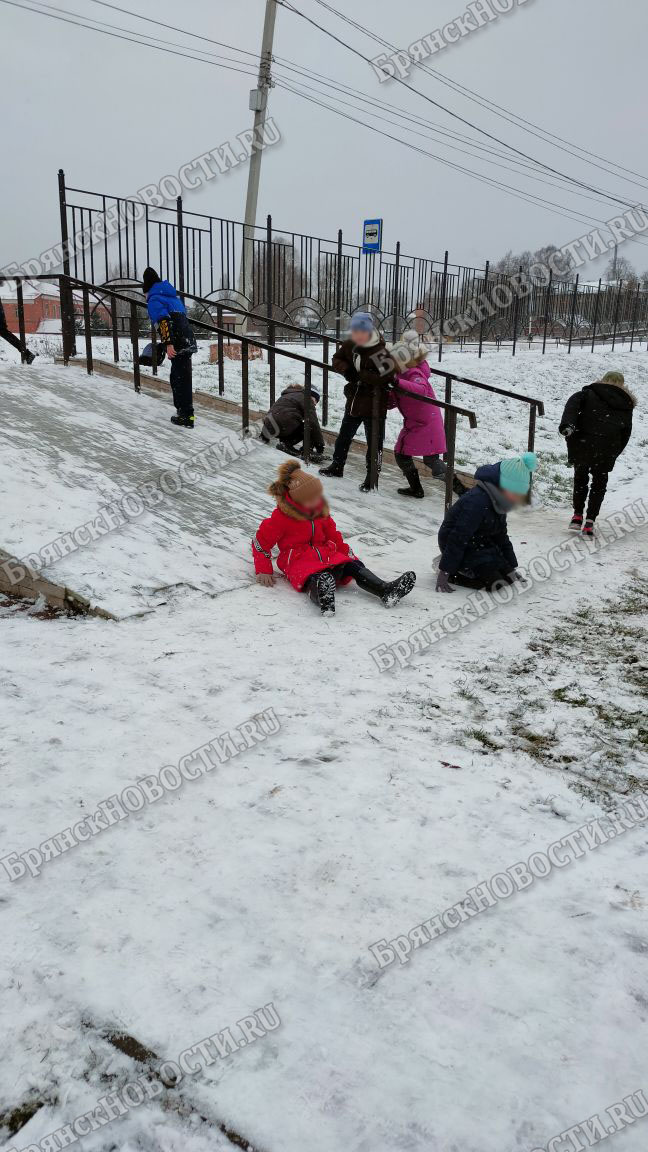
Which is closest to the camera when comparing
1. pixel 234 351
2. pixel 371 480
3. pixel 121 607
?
pixel 121 607

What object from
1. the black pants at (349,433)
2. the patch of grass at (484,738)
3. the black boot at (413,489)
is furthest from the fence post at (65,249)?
the patch of grass at (484,738)

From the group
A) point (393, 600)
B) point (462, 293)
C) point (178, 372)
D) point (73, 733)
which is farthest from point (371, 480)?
point (462, 293)

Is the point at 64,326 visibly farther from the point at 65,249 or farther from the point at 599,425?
the point at 599,425

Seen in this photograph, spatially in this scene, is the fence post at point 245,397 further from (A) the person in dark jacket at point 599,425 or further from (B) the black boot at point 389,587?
(B) the black boot at point 389,587

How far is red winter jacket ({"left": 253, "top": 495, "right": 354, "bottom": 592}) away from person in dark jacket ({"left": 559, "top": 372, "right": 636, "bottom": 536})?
2.43 metres

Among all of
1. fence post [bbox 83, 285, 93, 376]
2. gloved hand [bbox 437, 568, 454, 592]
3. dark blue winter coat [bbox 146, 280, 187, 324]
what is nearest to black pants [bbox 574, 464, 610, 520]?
gloved hand [bbox 437, 568, 454, 592]

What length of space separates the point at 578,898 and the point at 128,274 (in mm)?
10791

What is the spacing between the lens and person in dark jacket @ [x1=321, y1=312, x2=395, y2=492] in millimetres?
5980

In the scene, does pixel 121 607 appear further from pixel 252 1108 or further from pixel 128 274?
pixel 128 274

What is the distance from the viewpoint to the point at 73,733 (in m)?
2.54

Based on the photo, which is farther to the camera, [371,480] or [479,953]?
[371,480]

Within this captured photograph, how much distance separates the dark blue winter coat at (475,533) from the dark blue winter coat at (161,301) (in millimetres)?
3648

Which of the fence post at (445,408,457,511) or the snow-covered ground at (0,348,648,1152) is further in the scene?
the fence post at (445,408,457,511)

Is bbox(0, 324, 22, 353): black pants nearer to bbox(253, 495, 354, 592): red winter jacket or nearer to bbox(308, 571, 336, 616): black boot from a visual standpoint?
bbox(253, 495, 354, 592): red winter jacket
